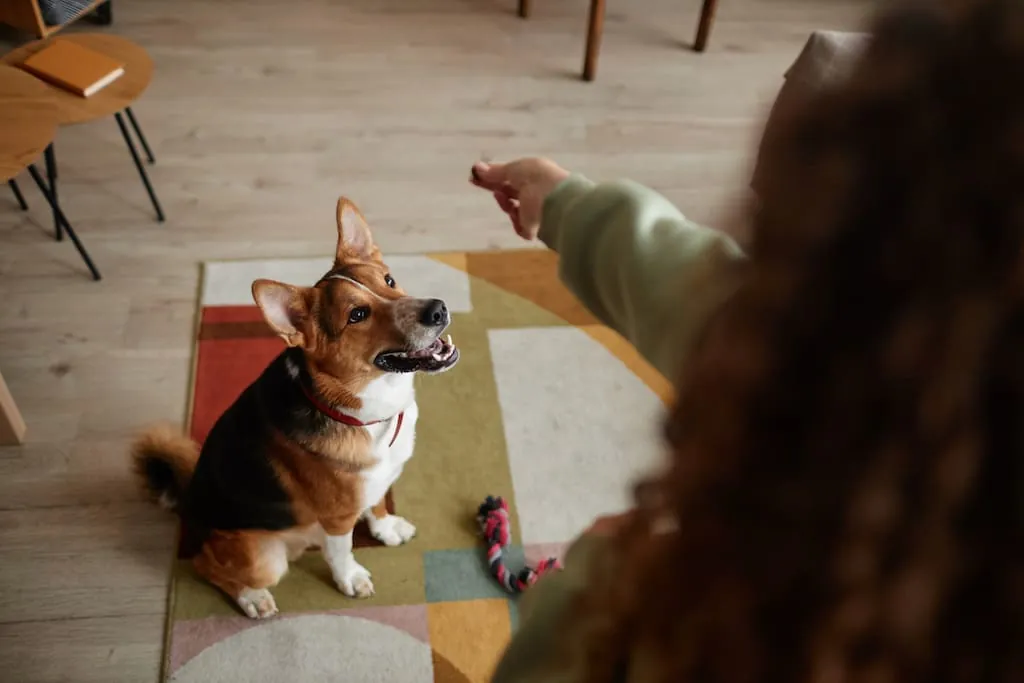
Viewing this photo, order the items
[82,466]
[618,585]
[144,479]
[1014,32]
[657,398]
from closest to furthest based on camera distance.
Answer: [1014,32] → [618,585] → [144,479] → [82,466] → [657,398]

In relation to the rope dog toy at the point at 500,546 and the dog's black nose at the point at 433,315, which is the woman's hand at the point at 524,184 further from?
the rope dog toy at the point at 500,546

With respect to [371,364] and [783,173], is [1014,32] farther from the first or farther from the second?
[371,364]

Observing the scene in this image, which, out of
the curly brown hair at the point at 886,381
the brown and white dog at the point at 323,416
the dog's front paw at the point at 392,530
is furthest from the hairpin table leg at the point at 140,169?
the curly brown hair at the point at 886,381

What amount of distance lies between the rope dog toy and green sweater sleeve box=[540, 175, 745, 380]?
0.95 metres

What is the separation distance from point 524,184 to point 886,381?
0.82 meters

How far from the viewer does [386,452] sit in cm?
152

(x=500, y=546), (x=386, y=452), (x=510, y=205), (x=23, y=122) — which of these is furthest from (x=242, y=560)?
(x=23, y=122)

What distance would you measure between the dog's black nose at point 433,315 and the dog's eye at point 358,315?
0.32ft

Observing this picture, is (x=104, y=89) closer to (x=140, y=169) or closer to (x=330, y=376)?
(x=140, y=169)

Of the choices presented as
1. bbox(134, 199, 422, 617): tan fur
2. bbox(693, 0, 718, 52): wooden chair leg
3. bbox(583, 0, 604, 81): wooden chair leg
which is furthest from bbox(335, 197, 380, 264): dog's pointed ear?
bbox(693, 0, 718, 52): wooden chair leg

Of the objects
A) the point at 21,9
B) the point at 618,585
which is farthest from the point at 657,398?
the point at 21,9

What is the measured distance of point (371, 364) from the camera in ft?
4.73

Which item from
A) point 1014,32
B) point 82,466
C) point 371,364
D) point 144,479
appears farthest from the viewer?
point 82,466

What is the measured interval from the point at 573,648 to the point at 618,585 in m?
0.11
